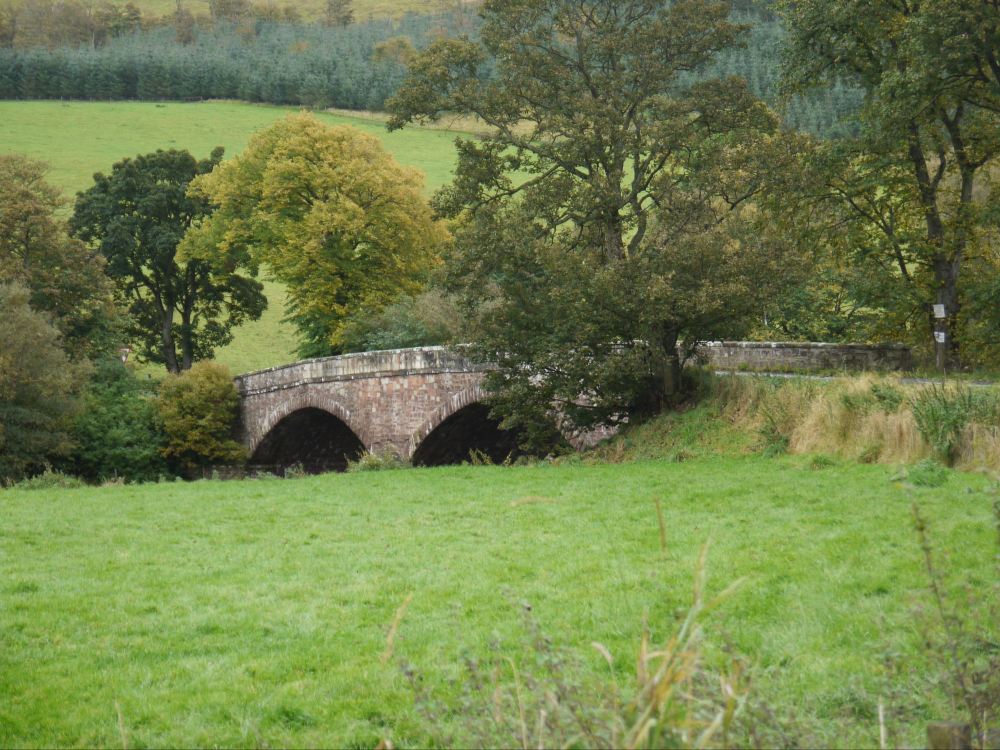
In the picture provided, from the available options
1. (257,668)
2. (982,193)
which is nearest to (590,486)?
(257,668)

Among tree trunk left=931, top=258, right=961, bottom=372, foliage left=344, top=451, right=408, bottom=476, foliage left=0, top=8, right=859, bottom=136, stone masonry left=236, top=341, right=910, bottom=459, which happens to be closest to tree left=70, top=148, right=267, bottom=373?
stone masonry left=236, top=341, right=910, bottom=459

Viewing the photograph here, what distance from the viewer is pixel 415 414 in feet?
97.0

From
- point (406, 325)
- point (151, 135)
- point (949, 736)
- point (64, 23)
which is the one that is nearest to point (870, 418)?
point (949, 736)

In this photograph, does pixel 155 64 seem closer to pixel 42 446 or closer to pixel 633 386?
pixel 42 446

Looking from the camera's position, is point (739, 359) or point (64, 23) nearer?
point (739, 359)

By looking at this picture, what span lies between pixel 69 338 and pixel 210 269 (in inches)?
410

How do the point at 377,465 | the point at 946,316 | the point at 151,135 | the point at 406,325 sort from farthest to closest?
1. the point at 151,135
2. the point at 406,325
3. the point at 377,465
4. the point at 946,316

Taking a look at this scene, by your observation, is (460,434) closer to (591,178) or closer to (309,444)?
(309,444)

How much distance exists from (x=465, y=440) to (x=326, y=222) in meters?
13.9

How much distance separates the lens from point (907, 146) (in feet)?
83.7

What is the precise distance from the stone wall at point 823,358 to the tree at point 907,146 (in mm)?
1016

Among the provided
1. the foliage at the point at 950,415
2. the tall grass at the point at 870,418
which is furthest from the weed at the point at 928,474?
the foliage at the point at 950,415

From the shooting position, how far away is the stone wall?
26.7 metres

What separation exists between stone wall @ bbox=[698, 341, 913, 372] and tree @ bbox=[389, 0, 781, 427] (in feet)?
14.6
